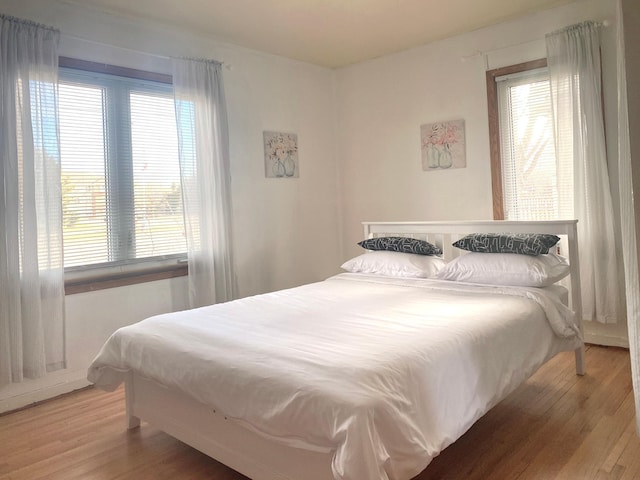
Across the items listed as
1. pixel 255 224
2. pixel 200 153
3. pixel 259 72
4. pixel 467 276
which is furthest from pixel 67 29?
pixel 467 276

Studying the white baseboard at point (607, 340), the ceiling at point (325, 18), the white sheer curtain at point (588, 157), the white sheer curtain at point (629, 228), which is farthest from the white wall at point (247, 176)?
the white sheer curtain at point (629, 228)

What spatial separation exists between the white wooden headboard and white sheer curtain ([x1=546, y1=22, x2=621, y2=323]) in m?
0.21

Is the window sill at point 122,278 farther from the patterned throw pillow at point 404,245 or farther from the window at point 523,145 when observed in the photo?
the window at point 523,145

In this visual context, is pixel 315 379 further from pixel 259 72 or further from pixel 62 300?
pixel 259 72

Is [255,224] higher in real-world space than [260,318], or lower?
higher

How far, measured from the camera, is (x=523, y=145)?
368 cm

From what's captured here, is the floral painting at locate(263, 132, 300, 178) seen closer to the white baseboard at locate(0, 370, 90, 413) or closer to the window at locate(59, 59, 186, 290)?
the window at locate(59, 59, 186, 290)

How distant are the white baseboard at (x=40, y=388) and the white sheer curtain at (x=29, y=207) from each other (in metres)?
0.18

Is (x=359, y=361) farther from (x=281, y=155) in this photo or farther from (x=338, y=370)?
(x=281, y=155)

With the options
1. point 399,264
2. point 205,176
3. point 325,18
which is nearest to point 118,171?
point 205,176

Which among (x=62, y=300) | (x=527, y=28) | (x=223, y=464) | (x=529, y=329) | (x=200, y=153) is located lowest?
(x=223, y=464)

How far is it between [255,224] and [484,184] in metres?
1.90

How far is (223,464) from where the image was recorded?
212cm

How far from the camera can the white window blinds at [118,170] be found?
313 centimetres
